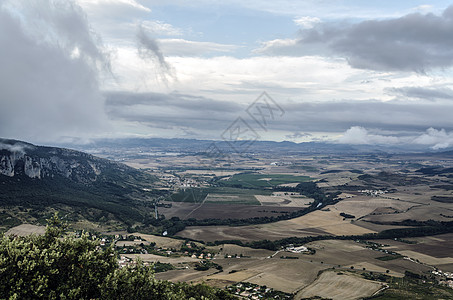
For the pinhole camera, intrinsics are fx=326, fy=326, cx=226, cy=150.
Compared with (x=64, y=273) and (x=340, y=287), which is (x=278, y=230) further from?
(x=64, y=273)

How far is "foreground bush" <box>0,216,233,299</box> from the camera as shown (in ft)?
89.8

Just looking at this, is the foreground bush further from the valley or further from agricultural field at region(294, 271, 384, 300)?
agricultural field at region(294, 271, 384, 300)

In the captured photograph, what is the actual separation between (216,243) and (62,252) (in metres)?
121

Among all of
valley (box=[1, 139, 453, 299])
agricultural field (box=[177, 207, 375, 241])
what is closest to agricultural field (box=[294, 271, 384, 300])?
valley (box=[1, 139, 453, 299])

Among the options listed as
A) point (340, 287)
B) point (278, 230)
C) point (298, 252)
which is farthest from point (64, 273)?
point (278, 230)

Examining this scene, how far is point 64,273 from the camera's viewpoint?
3045cm

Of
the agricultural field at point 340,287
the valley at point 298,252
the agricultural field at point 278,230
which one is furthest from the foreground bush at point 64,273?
the agricultural field at point 278,230

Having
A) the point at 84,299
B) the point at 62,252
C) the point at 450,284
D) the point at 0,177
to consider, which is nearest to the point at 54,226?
the point at 62,252

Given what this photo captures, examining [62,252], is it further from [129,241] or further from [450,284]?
[129,241]

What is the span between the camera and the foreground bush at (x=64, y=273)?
27.4 meters

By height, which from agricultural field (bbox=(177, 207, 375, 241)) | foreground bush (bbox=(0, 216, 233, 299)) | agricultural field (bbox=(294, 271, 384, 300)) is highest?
foreground bush (bbox=(0, 216, 233, 299))

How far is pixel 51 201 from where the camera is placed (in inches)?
7564

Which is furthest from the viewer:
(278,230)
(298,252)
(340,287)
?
(278,230)

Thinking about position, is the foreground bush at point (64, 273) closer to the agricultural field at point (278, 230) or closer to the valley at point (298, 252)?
the valley at point (298, 252)
